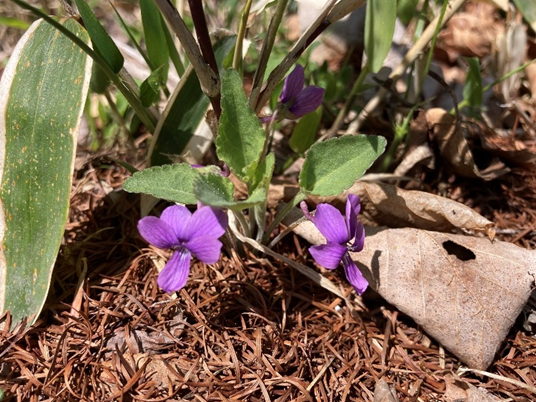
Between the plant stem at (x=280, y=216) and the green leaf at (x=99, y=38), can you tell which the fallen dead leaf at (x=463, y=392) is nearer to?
the plant stem at (x=280, y=216)

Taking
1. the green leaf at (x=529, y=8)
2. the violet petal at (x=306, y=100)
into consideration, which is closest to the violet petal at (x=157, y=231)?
the violet petal at (x=306, y=100)

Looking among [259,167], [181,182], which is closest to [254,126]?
[259,167]

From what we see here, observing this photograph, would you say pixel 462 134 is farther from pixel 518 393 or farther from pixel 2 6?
pixel 2 6

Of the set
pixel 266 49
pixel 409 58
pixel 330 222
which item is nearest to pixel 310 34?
pixel 266 49

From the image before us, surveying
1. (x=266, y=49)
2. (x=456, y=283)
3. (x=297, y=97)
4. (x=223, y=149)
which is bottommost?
(x=456, y=283)

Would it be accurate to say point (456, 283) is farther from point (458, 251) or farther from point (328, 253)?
point (328, 253)

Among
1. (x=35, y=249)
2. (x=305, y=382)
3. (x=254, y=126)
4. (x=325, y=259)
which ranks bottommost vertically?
(x=305, y=382)
